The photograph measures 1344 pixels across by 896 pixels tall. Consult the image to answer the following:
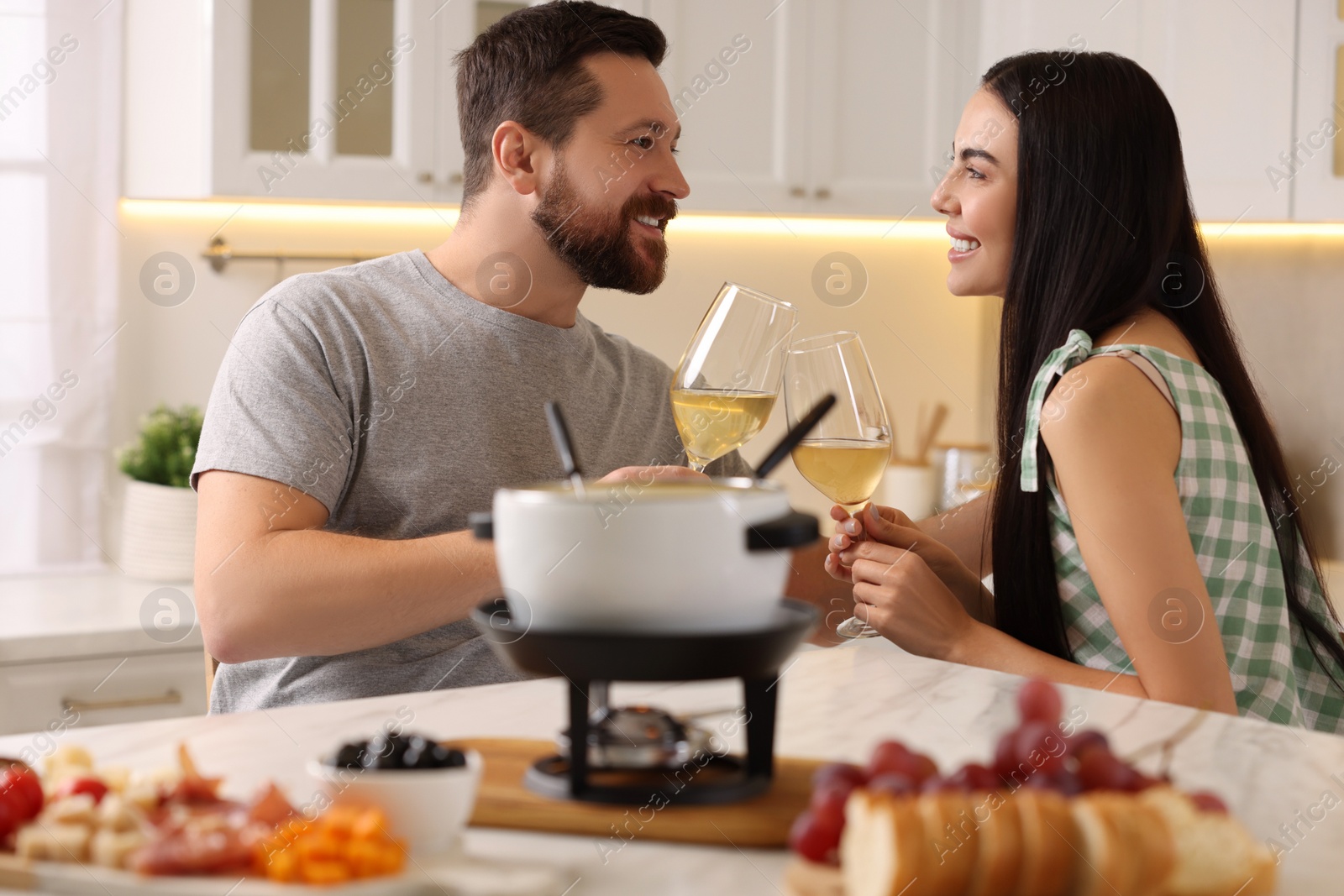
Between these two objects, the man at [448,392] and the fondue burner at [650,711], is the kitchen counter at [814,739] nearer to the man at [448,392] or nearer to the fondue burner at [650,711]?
the fondue burner at [650,711]

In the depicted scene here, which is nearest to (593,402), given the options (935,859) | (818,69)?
(935,859)

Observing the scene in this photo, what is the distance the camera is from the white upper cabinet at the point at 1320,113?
2.50 m

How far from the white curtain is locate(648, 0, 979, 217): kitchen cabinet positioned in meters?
1.19

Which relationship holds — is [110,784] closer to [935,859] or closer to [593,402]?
[935,859]

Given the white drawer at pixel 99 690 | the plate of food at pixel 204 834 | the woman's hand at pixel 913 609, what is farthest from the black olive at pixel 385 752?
the white drawer at pixel 99 690

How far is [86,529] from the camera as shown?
107 inches

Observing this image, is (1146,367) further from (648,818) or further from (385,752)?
(385,752)

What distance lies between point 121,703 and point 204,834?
5.95 feet

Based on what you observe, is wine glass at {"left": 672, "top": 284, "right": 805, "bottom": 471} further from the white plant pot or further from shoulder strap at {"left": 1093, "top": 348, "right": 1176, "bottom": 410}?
the white plant pot

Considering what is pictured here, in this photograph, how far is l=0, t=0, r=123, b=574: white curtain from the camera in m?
2.63

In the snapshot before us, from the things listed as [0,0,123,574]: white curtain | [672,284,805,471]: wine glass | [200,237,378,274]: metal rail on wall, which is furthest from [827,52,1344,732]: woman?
[0,0,123,574]: white curtain

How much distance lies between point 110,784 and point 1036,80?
1279 millimetres

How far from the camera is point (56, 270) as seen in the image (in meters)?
2.66

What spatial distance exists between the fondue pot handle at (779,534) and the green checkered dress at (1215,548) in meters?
0.74
